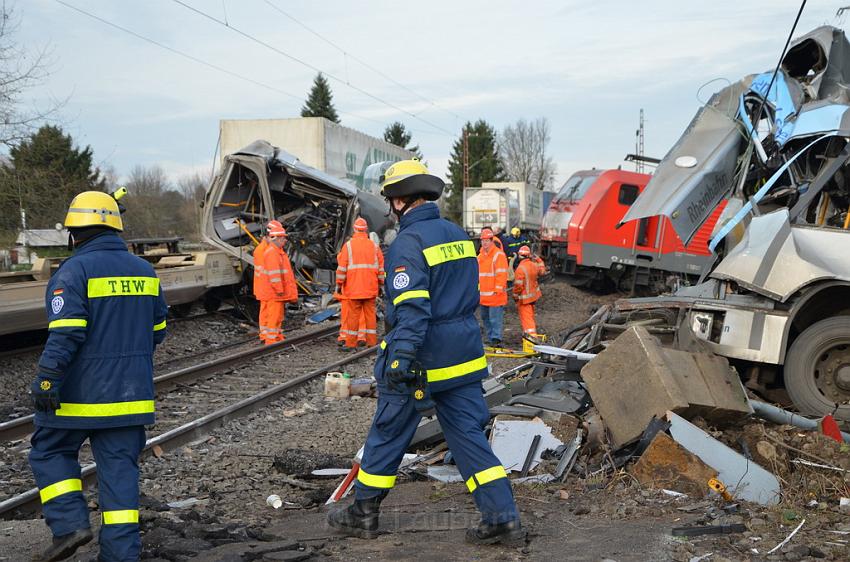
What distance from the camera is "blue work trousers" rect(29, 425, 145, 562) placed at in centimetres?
363

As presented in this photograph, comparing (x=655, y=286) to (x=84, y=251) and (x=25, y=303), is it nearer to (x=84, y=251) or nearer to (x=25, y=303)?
(x=25, y=303)

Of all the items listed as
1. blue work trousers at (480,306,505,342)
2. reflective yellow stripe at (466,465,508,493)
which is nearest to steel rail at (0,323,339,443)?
blue work trousers at (480,306,505,342)

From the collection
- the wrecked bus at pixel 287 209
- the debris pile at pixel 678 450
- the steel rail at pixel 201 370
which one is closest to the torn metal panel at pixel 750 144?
the debris pile at pixel 678 450

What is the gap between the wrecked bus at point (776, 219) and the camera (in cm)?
604

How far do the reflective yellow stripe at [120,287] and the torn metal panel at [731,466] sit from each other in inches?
122

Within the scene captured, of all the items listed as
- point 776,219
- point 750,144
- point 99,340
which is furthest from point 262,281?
point 99,340

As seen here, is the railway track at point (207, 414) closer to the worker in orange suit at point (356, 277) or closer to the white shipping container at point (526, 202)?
the worker in orange suit at point (356, 277)

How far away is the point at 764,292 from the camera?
6.20 metres

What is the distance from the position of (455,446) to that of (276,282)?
7859 mm

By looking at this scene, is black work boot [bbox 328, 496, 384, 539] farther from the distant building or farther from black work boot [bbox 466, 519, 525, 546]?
the distant building

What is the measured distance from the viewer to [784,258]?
614 centimetres

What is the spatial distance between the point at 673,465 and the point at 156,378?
620 cm

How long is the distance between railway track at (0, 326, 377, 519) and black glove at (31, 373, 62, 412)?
1.68 meters

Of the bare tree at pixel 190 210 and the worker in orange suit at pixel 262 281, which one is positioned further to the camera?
the bare tree at pixel 190 210
